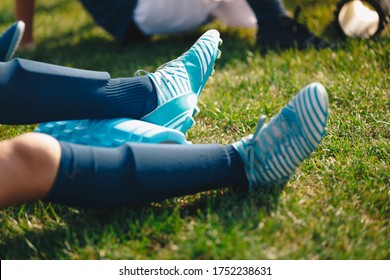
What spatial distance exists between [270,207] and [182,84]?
0.56 meters

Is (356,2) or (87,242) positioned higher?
(356,2)

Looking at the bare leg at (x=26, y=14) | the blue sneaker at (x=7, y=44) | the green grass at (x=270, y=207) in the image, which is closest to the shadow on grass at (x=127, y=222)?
the green grass at (x=270, y=207)

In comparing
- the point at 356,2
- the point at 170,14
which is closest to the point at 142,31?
the point at 170,14

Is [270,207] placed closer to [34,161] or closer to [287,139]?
[287,139]

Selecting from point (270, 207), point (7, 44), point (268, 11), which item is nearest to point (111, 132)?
point (270, 207)

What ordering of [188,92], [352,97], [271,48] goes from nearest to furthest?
[188,92] < [352,97] < [271,48]

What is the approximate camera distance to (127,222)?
1.44 metres

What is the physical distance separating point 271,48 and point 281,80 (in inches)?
17.0

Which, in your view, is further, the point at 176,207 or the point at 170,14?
the point at 170,14

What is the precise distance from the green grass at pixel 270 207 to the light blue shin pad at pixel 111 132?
0.68 feet

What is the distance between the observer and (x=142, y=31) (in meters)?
3.08

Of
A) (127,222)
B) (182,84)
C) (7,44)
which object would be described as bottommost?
(127,222)

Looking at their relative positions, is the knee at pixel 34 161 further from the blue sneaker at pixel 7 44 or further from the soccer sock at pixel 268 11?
the soccer sock at pixel 268 11
